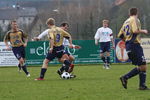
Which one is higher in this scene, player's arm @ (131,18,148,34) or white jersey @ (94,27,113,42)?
player's arm @ (131,18,148,34)

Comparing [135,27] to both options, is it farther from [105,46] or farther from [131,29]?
[105,46]

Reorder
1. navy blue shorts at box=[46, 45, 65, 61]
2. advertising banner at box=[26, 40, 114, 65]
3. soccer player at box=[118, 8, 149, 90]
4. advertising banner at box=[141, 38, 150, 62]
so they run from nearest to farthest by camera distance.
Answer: soccer player at box=[118, 8, 149, 90] → navy blue shorts at box=[46, 45, 65, 61] → advertising banner at box=[26, 40, 114, 65] → advertising banner at box=[141, 38, 150, 62]

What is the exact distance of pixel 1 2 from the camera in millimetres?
113750

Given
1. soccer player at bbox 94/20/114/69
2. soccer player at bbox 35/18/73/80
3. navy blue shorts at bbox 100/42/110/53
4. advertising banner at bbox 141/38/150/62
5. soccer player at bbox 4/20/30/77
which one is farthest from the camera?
advertising banner at bbox 141/38/150/62

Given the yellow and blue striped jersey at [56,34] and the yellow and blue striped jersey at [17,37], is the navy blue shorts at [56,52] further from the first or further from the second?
the yellow and blue striped jersey at [17,37]

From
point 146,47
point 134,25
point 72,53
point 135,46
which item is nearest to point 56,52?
point 135,46

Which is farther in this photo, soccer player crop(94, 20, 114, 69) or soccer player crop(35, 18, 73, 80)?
soccer player crop(94, 20, 114, 69)

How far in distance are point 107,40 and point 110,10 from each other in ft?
167

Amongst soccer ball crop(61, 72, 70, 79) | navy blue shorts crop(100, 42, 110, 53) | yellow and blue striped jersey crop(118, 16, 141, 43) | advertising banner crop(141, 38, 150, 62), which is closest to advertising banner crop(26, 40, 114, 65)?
advertising banner crop(141, 38, 150, 62)

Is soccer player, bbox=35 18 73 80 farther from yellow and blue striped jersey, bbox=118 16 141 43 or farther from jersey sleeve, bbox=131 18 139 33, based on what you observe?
jersey sleeve, bbox=131 18 139 33

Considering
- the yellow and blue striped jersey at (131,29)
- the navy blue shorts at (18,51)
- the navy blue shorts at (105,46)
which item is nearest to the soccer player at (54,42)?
the navy blue shorts at (18,51)

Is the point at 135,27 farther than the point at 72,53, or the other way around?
the point at 72,53

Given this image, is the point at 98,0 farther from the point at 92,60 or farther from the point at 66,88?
the point at 66,88

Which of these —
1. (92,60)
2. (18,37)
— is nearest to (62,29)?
(18,37)
